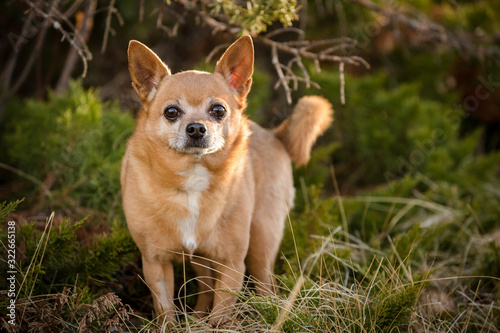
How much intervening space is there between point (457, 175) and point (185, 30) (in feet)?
13.7

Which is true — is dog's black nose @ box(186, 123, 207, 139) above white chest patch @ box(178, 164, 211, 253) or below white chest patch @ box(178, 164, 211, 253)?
above

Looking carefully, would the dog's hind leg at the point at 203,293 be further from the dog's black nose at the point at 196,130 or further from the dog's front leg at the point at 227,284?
the dog's black nose at the point at 196,130

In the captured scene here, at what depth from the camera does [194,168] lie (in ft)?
9.27

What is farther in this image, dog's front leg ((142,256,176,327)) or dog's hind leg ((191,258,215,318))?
dog's hind leg ((191,258,215,318))

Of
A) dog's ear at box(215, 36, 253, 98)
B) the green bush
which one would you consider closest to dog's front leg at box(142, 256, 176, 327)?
the green bush

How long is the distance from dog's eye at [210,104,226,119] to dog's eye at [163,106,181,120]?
0.20 m

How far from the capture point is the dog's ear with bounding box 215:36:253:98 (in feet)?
9.66

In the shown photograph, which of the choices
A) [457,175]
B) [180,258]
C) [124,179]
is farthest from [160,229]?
[457,175]

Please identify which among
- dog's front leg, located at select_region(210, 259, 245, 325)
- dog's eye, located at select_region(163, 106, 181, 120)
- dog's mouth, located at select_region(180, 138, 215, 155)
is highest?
dog's eye, located at select_region(163, 106, 181, 120)

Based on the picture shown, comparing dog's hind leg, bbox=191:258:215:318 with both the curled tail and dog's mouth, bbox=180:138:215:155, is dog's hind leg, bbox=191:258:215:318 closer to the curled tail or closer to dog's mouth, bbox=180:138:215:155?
dog's mouth, bbox=180:138:215:155

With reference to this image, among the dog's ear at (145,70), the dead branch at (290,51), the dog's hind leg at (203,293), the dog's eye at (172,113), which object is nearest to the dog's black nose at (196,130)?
the dog's eye at (172,113)

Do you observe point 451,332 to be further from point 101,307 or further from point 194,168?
point 101,307

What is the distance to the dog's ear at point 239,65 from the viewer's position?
2.94m

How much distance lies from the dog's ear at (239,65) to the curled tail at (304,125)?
0.56 meters
